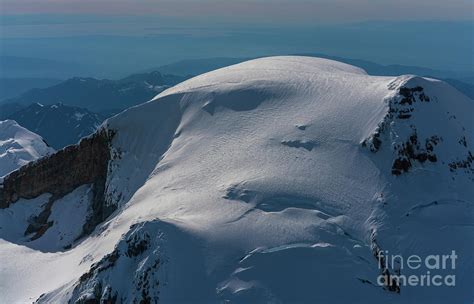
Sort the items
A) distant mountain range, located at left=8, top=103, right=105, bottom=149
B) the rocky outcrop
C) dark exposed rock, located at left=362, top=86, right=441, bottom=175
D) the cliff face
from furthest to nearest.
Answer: distant mountain range, located at left=8, top=103, right=105, bottom=149 < the cliff face < the rocky outcrop < dark exposed rock, located at left=362, top=86, right=441, bottom=175

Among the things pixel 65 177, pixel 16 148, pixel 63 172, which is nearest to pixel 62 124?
pixel 16 148

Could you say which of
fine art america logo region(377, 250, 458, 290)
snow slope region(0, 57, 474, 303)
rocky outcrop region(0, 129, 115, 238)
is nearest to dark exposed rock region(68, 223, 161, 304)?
snow slope region(0, 57, 474, 303)

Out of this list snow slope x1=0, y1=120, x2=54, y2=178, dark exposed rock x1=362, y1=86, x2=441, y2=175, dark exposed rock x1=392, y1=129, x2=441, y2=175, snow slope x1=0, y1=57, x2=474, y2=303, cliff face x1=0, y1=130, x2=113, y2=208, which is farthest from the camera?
snow slope x1=0, y1=120, x2=54, y2=178

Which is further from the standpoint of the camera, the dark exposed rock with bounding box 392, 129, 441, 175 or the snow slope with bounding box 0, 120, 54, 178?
the snow slope with bounding box 0, 120, 54, 178

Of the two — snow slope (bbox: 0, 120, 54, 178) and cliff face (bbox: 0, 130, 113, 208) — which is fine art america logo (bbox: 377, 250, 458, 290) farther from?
snow slope (bbox: 0, 120, 54, 178)

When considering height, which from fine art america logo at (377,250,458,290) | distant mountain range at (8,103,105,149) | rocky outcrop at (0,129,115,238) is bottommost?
distant mountain range at (8,103,105,149)

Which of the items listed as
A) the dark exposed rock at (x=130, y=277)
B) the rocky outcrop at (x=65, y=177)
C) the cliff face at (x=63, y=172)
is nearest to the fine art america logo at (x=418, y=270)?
the dark exposed rock at (x=130, y=277)

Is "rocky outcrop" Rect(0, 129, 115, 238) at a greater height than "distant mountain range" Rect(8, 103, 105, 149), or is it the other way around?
"rocky outcrop" Rect(0, 129, 115, 238)
